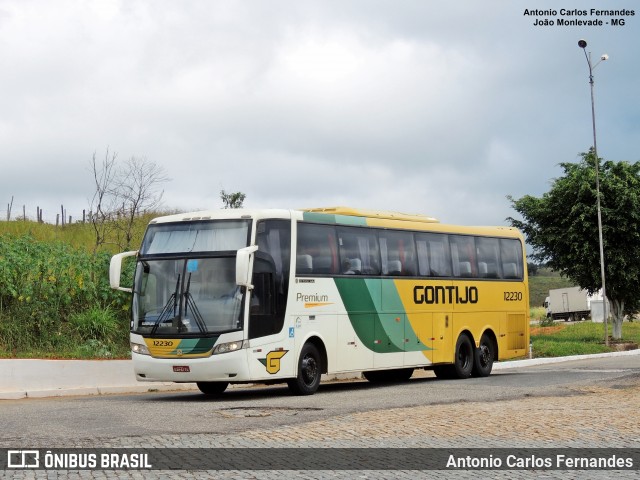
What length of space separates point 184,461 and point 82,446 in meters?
1.49

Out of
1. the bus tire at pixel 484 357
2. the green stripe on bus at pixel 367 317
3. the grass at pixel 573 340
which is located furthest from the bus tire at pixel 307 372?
the grass at pixel 573 340

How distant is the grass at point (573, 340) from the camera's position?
1582 inches

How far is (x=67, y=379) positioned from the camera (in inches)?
862

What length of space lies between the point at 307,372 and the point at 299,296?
1478 mm

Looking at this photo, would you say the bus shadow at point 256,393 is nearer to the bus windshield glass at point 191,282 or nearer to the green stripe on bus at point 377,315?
the green stripe on bus at point 377,315

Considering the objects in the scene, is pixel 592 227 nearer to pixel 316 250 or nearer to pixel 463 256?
pixel 463 256

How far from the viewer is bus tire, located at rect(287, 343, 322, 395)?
64.0ft

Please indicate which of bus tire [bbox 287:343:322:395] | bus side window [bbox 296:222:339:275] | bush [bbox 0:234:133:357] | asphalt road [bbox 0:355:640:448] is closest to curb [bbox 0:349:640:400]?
asphalt road [bbox 0:355:640:448]

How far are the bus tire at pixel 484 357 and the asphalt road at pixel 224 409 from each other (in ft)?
6.55

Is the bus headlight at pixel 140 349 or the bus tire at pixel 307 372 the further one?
the bus tire at pixel 307 372

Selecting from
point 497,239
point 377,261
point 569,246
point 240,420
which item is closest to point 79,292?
point 377,261

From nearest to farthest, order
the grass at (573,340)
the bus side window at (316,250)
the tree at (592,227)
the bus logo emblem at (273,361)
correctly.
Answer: the bus logo emblem at (273,361), the bus side window at (316,250), the grass at (573,340), the tree at (592,227)

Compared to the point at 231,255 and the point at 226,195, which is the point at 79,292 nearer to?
the point at 231,255

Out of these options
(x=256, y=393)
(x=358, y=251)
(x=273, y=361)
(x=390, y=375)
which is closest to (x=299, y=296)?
(x=273, y=361)
